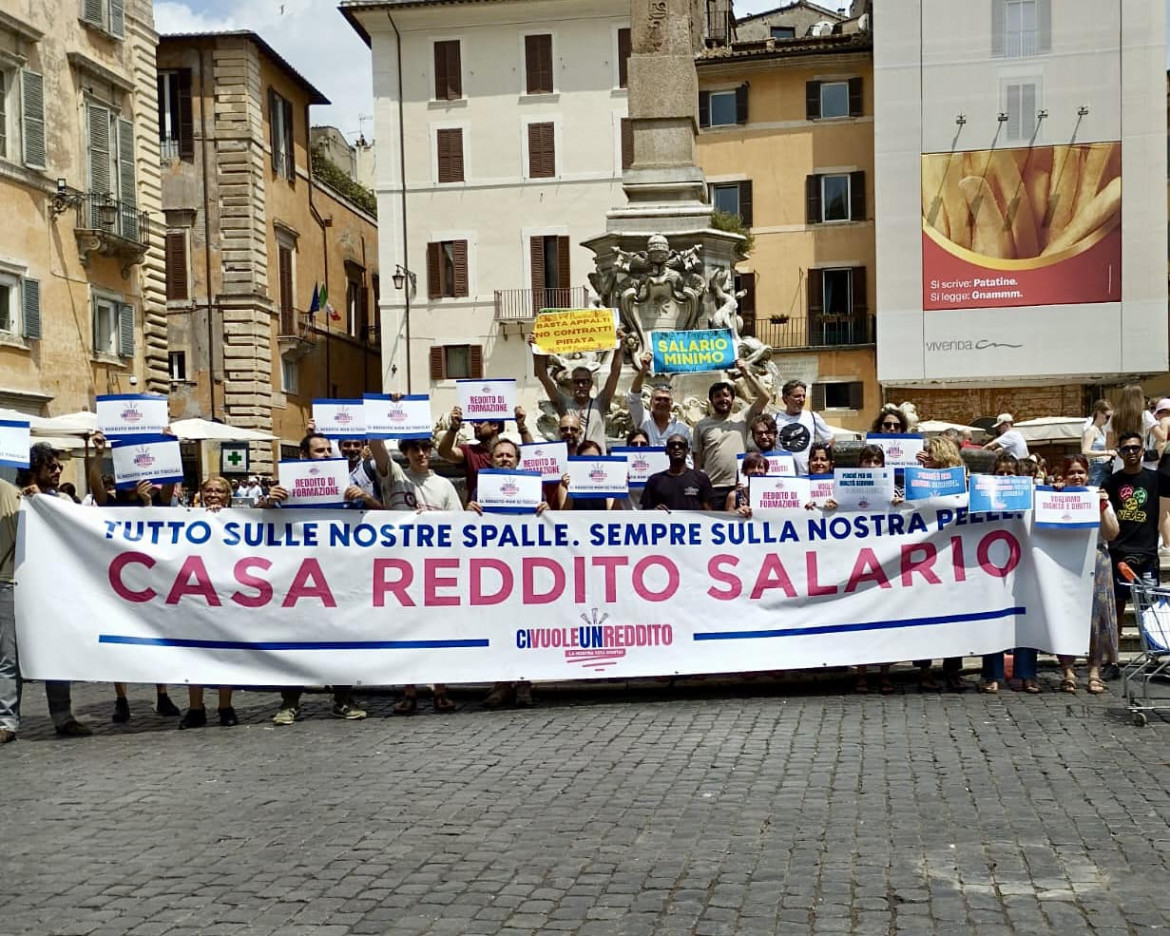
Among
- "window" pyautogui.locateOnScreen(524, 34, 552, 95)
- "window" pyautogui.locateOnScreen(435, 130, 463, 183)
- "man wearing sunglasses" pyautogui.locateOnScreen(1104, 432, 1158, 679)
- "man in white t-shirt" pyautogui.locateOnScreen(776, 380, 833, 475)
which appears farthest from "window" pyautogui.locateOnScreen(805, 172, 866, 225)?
"man wearing sunglasses" pyautogui.locateOnScreen(1104, 432, 1158, 679)

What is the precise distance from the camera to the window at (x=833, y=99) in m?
43.1

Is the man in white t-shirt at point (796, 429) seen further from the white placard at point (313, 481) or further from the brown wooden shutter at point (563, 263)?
the brown wooden shutter at point (563, 263)

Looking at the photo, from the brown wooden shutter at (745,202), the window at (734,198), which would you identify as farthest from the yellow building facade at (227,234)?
the brown wooden shutter at (745,202)

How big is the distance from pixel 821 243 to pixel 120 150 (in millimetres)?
20202

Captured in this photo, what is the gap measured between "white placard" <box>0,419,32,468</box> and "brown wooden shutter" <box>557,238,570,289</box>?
36.6 meters

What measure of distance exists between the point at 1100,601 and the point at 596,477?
3341 millimetres

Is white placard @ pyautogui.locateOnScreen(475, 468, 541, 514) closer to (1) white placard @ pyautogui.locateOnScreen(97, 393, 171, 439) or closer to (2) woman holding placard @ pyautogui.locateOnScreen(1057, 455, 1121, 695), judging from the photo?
(1) white placard @ pyautogui.locateOnScreen(97, 393, 171, 439)

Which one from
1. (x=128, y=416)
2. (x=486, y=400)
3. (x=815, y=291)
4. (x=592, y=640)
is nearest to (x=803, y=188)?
(x=815, y=291)

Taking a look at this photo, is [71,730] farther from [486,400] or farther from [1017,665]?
[1017,665]

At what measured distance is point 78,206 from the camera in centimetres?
2962

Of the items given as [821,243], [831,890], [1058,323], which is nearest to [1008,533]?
[831,890]

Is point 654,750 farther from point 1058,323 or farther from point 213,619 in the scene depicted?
point 1058,323

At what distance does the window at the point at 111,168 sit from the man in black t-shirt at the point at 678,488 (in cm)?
2320

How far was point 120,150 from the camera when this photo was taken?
103ft
